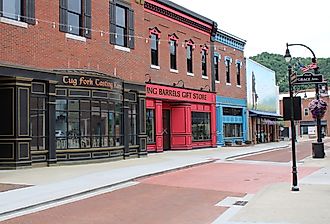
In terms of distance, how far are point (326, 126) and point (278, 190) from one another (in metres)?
80.3

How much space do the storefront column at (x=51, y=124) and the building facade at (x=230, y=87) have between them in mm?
21560

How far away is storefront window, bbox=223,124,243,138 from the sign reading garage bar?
14.0 feet

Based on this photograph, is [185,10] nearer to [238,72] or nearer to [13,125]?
[238,72]

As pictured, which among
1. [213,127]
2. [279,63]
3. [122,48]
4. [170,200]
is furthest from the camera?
[279,63]

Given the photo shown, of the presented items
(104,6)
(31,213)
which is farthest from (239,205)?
(104,6)

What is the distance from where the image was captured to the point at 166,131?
35188 millimetres

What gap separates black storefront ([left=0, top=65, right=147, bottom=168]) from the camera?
19641mm

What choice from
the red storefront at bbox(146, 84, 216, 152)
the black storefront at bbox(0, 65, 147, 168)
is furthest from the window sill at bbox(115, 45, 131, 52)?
the red storefront at bbox(146, 84, 216, 152)

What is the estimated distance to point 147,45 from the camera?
1202 inches

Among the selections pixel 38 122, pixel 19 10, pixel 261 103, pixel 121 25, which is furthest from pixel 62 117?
pixel 261 103

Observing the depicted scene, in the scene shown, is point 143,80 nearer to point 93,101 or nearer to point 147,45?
point 147,45

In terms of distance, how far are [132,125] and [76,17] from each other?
671 centimetres

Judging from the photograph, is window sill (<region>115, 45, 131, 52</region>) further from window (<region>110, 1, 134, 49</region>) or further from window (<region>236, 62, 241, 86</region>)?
window (<region>236, 62, 241, 86</region>)

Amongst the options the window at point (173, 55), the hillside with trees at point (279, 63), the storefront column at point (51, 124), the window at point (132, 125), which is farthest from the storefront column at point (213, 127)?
the hillside with trees at point (279, 63)
